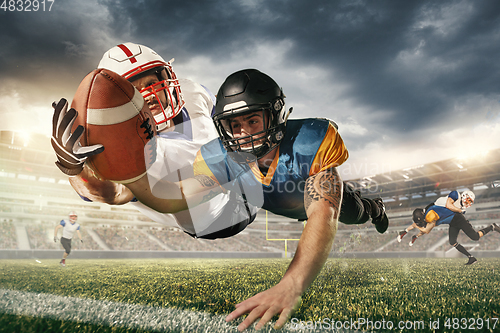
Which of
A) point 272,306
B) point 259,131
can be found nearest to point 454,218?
point 259,131

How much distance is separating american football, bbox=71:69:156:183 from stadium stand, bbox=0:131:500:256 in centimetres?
1488

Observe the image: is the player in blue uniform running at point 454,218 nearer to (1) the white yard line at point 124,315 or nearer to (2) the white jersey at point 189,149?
(2) the white jersey at point 189,149

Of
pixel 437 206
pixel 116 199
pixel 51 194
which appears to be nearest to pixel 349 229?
pixel 437 206

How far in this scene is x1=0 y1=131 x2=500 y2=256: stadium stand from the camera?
1762 centimetres

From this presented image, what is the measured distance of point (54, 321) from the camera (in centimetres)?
A: 136

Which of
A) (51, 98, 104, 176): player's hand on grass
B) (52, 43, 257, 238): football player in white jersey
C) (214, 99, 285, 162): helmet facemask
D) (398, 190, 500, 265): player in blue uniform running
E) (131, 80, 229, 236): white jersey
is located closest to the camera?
(51, 98, 104, 176): player's hand on grass

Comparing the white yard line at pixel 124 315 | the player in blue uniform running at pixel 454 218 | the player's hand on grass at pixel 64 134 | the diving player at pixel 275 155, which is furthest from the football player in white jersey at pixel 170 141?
the player in blue uniform running at pixel 454 218

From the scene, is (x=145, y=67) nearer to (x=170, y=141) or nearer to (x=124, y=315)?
(x=170, y=141)

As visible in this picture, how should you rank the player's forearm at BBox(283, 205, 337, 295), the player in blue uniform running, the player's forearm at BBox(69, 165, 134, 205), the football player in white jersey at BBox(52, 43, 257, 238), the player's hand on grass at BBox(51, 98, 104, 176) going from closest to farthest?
the player's forearm at BBox(283, 205, 337, 295), the player's hand on grass at BBox(51, 98, 104, 176), the player's forearm at BBox(69, 165, 134, 205), the football player in white jersey at BBox(52, 43, 257, 238), the player in blue uniform running

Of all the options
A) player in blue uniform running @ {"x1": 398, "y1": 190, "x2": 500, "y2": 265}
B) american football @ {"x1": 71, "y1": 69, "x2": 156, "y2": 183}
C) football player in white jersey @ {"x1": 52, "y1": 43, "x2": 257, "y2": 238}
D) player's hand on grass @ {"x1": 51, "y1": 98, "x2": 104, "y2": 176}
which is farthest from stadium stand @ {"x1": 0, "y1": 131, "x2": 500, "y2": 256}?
player's hand on grass @ {"x1": 51, "y1": 98, "x2": 104, "y2": 176}

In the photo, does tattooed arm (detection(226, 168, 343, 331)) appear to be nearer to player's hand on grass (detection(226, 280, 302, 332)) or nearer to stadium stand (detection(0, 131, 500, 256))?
player's hand on grass (detection(226, 280, 302, 332))

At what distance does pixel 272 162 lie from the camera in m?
2.15

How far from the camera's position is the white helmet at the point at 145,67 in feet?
7.97

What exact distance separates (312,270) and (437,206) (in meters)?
7.24
